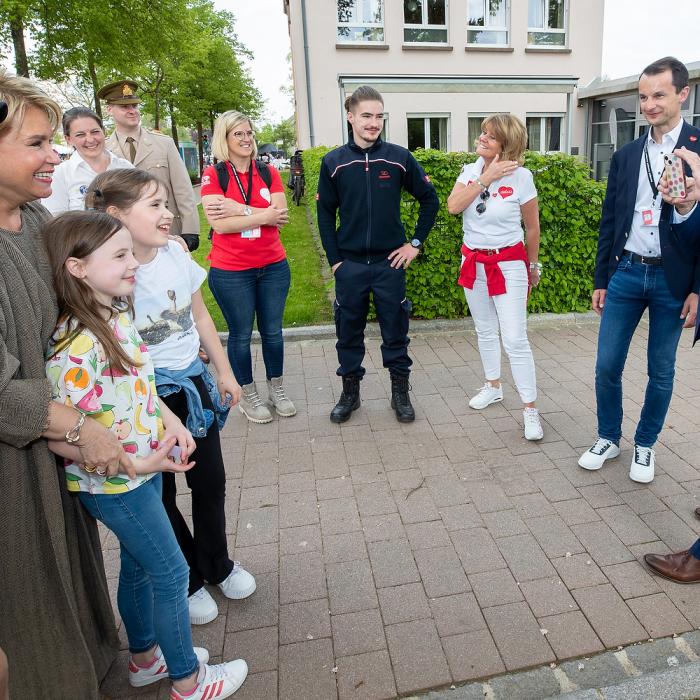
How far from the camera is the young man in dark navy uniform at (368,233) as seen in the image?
4.18m

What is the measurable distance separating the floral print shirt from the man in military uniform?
317 centimetres

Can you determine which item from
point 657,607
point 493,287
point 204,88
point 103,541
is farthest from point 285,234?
point 204,88

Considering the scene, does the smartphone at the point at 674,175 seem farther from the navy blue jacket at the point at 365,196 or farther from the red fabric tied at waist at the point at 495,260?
the navy blue jacket at the point at 365,196

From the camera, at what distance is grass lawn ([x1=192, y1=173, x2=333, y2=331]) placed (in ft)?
23.0

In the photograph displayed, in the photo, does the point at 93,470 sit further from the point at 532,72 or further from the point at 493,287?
the point at 532,72

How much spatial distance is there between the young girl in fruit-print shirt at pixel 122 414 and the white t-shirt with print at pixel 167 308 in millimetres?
220

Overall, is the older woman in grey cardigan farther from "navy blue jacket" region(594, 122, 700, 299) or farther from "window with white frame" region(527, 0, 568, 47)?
"window with white frame" region(527, 0, 568, 47)

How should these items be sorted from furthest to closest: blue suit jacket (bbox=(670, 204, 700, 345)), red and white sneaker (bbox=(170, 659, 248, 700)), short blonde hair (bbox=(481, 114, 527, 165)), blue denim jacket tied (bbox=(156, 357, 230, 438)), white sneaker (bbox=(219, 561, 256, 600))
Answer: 1. short blonde hair (bbox=(481, 114, 527, 165))
2. blue suit jacket (bbox=(670, 204, 700, 345))
3. white sneaker (bbox=(219, 561, 256, 600))
4. blue denim jacket tied (bbox=(156, 357, 230, 438))
5. red and white sneaker (bbox=(170, 659, 248, 700))

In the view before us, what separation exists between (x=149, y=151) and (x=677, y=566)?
4631 millimetres

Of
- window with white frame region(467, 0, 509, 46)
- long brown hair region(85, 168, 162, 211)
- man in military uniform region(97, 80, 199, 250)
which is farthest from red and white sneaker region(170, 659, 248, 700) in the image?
window with white frame region(467, 0, 509, 46)

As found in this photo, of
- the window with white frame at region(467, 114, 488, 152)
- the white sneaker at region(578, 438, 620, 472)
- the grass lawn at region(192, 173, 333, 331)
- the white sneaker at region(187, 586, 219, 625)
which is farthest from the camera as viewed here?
the window with white frame at region(467, 114, 488, 152)

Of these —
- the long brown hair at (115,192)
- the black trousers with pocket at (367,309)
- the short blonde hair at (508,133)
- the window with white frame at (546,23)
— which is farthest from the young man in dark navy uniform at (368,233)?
the window with white frame at (546,23)

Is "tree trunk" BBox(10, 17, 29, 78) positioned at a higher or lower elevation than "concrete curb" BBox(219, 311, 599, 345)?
higher

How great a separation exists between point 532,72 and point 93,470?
21869 mm
